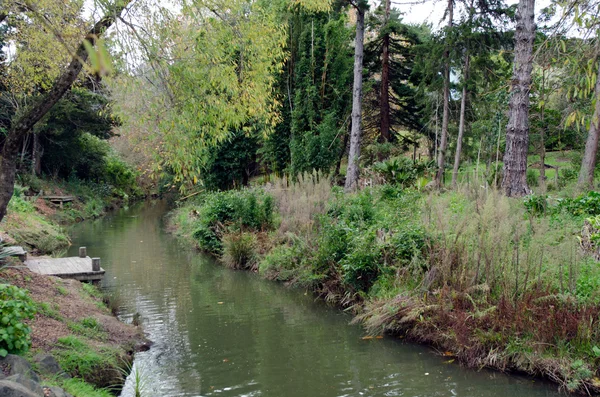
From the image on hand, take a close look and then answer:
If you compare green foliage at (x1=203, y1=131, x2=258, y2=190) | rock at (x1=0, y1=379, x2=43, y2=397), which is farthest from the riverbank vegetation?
green foliage at (x1=203, y1=131, x2=258, y2=190)

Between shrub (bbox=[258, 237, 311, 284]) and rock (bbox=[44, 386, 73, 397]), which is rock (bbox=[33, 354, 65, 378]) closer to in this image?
rock (bbox=[44, 386, 73, 397])

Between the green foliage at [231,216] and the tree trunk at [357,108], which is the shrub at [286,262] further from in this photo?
the tree trunk at [357,108]

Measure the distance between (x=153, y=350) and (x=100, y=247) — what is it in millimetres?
11238

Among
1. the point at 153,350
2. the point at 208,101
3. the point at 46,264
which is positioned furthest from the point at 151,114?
the point at 46,264

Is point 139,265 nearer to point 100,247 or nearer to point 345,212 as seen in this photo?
point 100,247

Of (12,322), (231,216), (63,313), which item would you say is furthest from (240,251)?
(12,322)

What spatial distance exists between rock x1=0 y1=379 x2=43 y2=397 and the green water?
8.44ft

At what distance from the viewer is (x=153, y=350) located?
7.94m

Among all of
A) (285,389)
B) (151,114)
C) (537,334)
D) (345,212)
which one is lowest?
(285,389)

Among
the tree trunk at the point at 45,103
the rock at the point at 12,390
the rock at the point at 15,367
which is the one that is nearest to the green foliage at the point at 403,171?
the tree trunk at the point at 45,103

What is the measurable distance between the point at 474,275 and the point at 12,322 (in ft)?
19.6

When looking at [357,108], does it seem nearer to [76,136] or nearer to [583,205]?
[583,205]

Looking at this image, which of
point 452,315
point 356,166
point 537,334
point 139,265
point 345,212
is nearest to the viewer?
point 537,334

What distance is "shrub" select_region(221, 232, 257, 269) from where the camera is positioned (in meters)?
14.7
